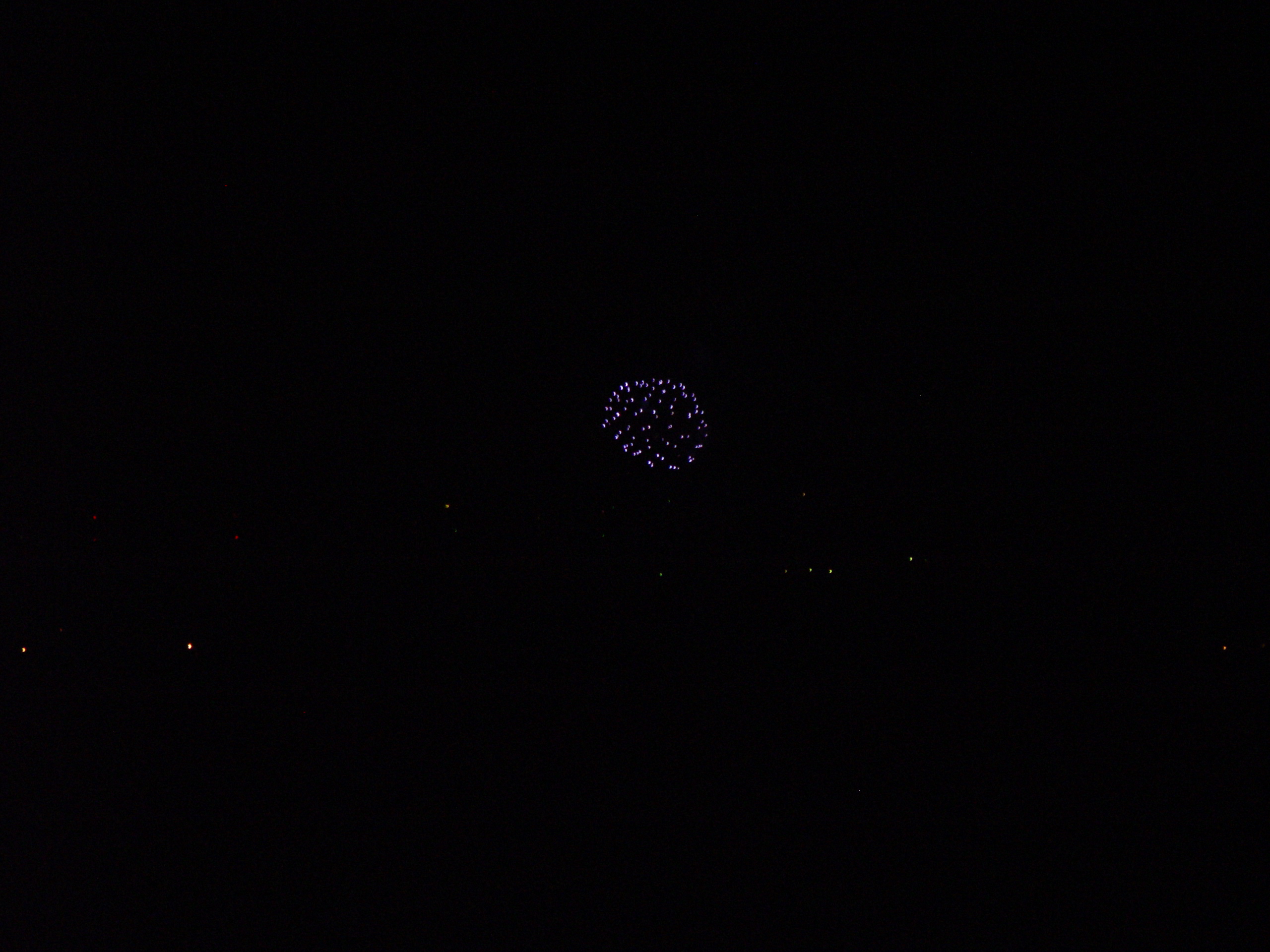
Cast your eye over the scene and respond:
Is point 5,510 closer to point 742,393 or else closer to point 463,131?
point 463,131

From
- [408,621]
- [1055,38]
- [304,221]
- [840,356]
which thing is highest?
→ [1055,38]

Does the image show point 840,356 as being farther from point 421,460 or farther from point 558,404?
point 421,460

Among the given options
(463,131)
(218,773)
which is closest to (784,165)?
(463,131)

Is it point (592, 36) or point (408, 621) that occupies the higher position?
point (592, 36)
